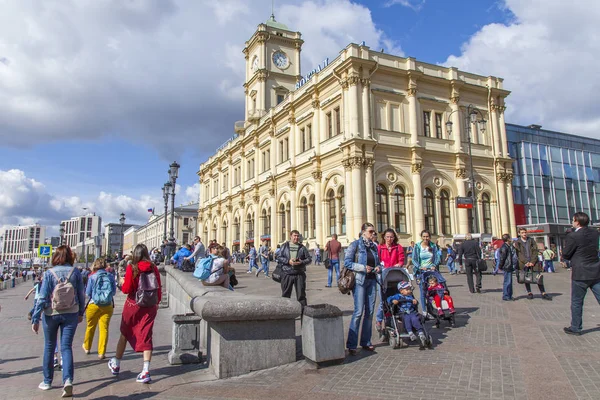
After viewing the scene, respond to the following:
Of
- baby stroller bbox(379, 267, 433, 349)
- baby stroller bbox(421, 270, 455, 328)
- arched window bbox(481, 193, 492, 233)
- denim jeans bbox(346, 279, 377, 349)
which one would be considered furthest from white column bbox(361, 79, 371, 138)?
denim jeans bbox(346, 279, 377, 349)

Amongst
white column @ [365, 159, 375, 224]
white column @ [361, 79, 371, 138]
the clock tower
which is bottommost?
white column @ [365, 159, 375, 224]

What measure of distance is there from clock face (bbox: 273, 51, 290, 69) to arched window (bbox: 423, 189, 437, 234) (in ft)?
80.6

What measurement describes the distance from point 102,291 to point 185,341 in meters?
1.86

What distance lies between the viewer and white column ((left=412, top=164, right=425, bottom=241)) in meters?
30.0

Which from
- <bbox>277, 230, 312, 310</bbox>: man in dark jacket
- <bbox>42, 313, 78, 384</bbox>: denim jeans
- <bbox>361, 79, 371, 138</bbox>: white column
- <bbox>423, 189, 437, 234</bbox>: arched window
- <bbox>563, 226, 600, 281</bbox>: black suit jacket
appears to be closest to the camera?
<bbox>42, 313, 78, 384</bbox>: denim jeans

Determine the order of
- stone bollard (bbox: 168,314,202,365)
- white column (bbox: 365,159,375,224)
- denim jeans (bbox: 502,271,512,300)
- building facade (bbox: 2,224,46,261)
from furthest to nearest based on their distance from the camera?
building facade (bbox: 2,224,46,261)
white column (bbox: 365,159,375,224)
denim jeans (bbox: 502,271,512,300)
stone bollard (bbox: 168,314,202,365)

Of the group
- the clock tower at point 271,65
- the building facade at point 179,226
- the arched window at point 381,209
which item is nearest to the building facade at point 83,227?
the building facade at point 179,226

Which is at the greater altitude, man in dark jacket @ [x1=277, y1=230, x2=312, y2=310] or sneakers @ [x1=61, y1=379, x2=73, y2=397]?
man in dark jacket @ [x1=277, y1=230, x2=312, y2=310]

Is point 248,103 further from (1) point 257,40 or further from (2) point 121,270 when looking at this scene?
(2) point 121,270

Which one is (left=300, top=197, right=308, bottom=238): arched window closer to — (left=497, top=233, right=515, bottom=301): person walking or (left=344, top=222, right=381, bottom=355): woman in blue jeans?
(left=497, top=233, right=515, bottom=301): person walking

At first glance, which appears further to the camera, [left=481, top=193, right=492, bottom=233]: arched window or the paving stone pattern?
[left=481, top=193, right=492, bottom=233]: arched window

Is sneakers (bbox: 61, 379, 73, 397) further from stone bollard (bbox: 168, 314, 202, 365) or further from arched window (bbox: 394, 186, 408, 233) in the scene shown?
arched window (bbox: 394, 186, 408, 233)

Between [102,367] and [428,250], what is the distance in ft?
20.4

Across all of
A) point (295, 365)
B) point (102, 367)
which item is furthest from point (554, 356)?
point (102, 367)
